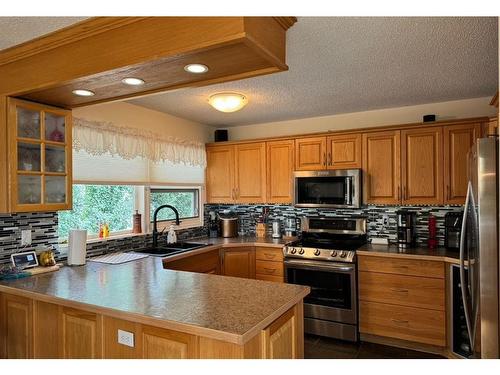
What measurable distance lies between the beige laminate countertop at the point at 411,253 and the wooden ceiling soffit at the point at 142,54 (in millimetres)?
2221

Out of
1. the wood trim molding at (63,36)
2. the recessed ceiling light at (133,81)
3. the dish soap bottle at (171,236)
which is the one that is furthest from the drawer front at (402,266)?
the wood trim molding at (63,36)

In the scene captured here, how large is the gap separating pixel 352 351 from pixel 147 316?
7.43 ft

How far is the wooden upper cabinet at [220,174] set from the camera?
4.32m

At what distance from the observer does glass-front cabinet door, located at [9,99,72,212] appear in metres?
2.19

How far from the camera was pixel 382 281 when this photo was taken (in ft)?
10.5

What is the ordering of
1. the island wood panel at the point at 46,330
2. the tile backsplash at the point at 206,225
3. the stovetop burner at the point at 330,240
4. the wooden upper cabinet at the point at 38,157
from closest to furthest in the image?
the island wood panel at the point at 46,330
the wooden upper cabinet at the point at 38,157
the tile backsplash at the point at 206,225
the stovetop burner at the point at 330,240

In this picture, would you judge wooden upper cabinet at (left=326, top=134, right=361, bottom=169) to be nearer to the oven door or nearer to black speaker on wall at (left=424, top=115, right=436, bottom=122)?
black speaker on wall at (left=424, top=115, right=436, bottom=122)

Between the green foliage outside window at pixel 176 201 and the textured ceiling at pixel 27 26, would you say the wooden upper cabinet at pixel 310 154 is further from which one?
the textured ceiling at pixel 27 26

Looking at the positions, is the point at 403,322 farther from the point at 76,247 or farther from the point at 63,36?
the point at 63,36

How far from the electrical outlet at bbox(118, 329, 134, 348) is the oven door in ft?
6.94

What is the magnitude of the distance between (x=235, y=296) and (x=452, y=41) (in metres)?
1.89
